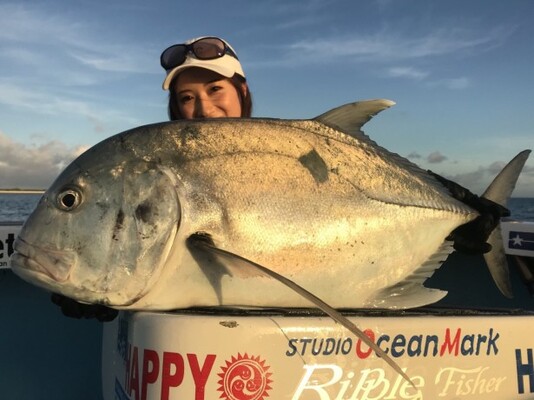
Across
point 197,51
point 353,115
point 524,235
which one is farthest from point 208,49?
point 524,235

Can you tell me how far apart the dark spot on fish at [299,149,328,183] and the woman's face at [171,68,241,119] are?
4.52 feet

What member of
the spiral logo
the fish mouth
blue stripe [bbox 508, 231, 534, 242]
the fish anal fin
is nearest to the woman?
the fish mouth

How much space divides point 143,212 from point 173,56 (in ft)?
5.86

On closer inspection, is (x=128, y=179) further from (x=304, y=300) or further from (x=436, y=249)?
(x=436, y=249)

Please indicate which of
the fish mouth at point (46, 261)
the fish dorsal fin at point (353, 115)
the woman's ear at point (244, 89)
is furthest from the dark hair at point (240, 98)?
the fish mouth at point (46, 261)

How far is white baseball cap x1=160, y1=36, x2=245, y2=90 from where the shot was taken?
2.96m

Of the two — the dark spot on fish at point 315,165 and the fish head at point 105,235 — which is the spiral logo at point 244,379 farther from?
the dark spot on fish at point 315,165

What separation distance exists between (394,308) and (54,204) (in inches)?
51.6

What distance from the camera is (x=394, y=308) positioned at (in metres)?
1.88

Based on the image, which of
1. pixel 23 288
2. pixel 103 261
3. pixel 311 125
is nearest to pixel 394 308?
pixel 311 125

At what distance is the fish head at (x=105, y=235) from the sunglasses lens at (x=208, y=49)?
5.03 feet

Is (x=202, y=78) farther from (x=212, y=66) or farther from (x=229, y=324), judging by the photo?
(x=229, y=324)

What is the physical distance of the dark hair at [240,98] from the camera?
3.18 meters

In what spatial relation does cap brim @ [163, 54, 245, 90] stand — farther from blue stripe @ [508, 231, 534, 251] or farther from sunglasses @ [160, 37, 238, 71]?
blue stripe @ [508, 231, 534, 251]
